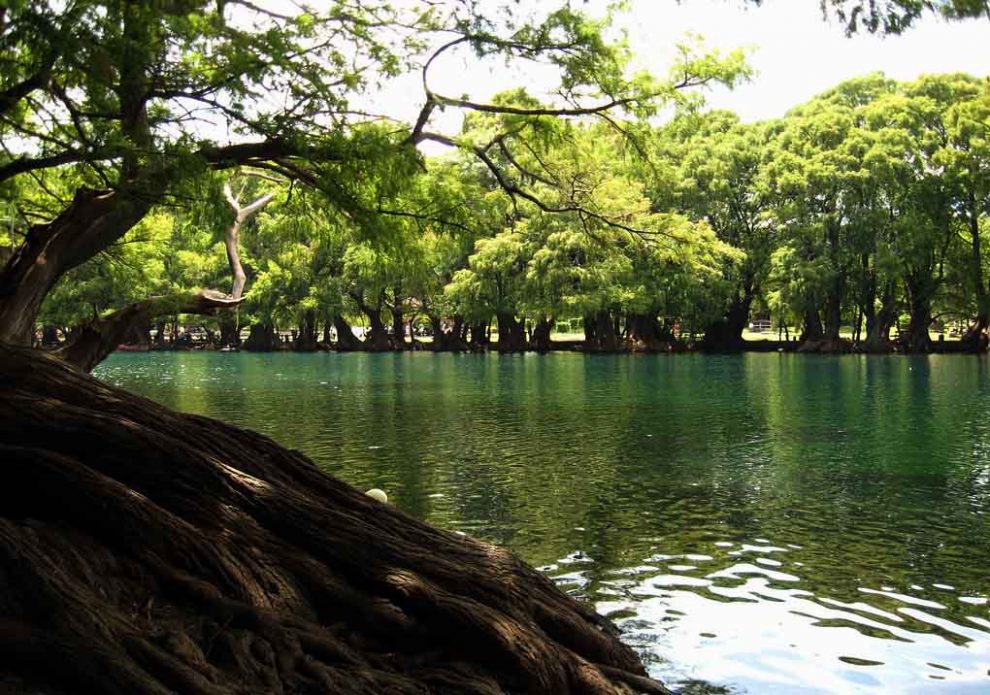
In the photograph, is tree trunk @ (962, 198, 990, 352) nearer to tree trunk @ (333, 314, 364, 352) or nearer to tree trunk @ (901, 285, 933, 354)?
tree trunk @ (901, 285, 933, 354)

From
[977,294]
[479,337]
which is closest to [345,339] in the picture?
[479,337]

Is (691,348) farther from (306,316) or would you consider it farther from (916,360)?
(306,316)

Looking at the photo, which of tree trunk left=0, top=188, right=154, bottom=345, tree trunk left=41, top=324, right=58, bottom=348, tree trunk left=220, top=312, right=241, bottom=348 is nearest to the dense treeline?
tree trunk left=220, top=312, right=241, bottom=348

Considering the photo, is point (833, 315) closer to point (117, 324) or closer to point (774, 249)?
point (774, 249)

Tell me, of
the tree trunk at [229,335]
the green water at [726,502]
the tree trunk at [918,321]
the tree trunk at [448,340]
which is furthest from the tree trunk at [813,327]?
the tree trunk at [229,335]

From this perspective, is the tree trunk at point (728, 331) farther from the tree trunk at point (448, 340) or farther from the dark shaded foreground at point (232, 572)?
the dark shaded foreground at point (232, 572)

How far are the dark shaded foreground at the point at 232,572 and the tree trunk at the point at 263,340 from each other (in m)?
83.3

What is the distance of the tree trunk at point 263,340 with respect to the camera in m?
87.4

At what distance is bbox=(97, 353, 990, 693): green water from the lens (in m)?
7.96

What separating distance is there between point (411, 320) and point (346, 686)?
9434cm

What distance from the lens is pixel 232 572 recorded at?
16.5 feet

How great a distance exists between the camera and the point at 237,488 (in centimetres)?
553

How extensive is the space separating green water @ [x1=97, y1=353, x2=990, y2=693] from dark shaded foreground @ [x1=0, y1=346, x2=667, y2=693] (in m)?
2.38

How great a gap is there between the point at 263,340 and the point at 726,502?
3128 inches
